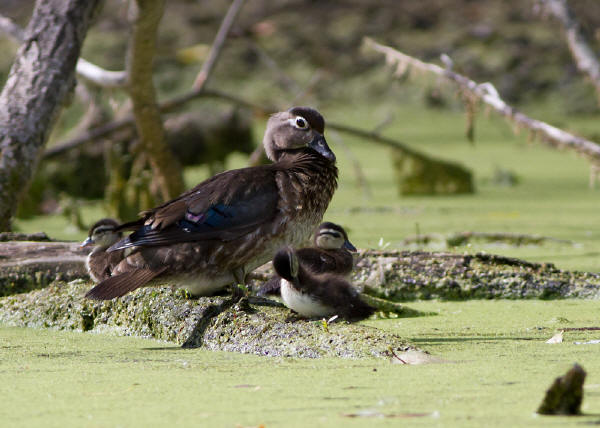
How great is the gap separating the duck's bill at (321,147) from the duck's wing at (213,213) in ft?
1.10

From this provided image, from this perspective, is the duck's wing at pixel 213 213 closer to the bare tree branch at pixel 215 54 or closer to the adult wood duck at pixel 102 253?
the adult wood duck at pixel 102 253

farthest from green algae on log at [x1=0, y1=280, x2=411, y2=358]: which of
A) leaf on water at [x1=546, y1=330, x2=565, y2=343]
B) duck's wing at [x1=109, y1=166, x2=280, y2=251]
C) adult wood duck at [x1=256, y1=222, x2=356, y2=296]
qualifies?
leaf on water at [x1=546, y1=330, x2=565, y2=343]

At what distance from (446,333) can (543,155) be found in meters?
9.61

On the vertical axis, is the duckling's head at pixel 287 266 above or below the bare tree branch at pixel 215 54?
below

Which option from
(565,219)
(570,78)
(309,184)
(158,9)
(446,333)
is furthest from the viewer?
(570,78)

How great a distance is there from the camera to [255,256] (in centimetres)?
420

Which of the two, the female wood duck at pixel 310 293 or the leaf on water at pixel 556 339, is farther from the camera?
the female wood duck at pixel 310 293

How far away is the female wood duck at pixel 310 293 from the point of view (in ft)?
12.9

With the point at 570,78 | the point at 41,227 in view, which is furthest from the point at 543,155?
the point at 41,227

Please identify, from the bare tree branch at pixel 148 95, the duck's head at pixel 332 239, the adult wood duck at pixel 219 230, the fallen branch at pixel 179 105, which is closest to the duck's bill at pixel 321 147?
the adult wood duck at pixel 219 230

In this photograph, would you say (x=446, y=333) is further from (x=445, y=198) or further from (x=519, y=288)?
(x=445, y=198)

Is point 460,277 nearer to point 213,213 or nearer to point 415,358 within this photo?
point 213,213

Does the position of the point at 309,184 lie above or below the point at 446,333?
above

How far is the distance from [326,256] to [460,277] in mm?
719
